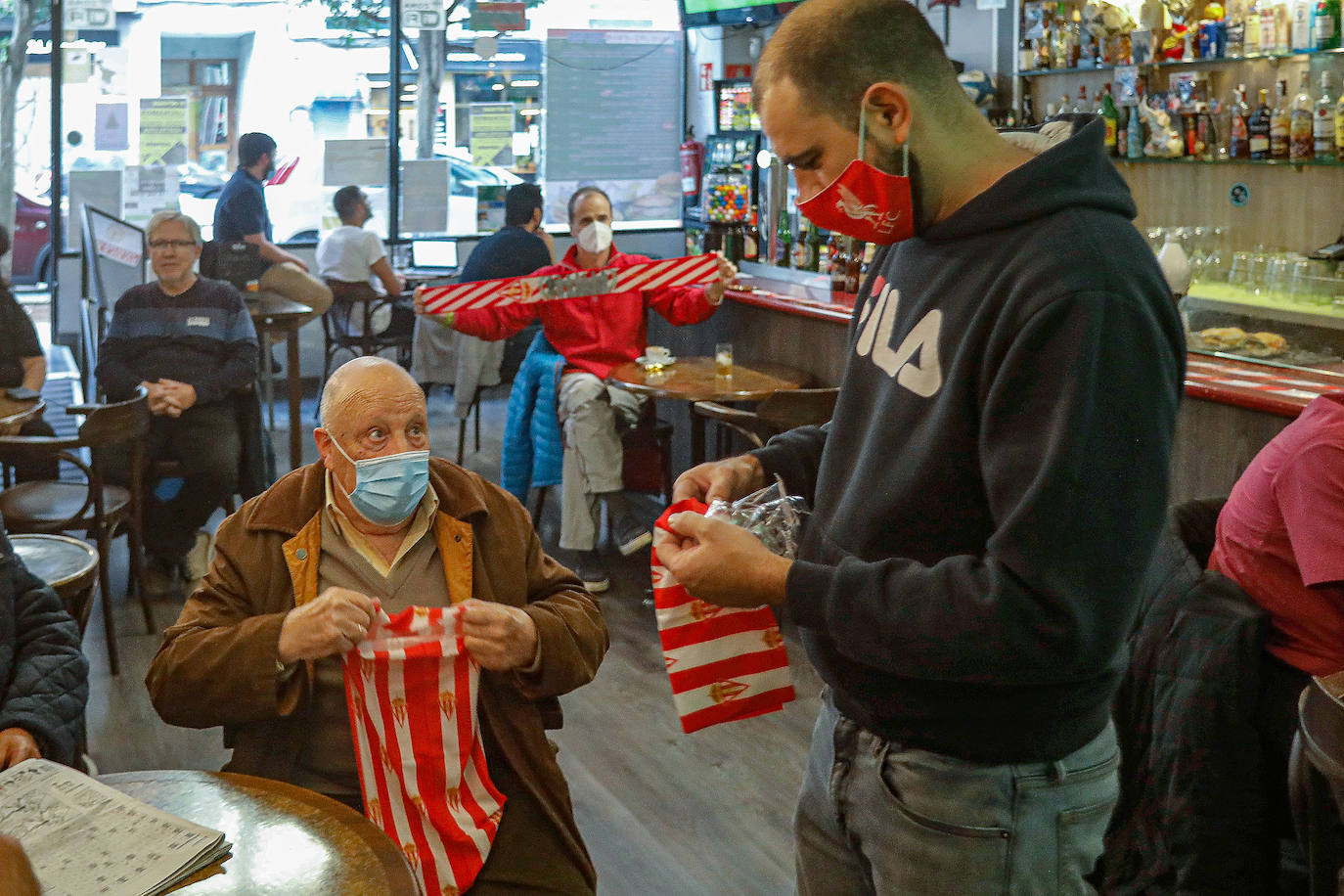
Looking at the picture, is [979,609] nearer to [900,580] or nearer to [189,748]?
[900,580]

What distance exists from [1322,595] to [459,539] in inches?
59.9

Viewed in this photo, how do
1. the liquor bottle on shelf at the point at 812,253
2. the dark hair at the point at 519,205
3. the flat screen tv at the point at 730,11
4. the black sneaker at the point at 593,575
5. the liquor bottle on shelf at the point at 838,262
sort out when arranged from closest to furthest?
the black sneaker at the point at 593,575 → the liquor bottle on shelf at the point at 838,262 → the liquor bottle on shelf at the point at 812,253 → the dark hair at the point at 519,205 → the flat screen tv at the point at 730,11

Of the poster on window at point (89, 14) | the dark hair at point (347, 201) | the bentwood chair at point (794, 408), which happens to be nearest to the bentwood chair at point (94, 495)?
the bentwood chair at point (794, 408)

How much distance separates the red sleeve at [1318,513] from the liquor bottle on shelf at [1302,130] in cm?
348

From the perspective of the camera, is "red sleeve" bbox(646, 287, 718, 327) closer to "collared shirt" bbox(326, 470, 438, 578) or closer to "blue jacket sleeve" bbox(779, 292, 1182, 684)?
"collared shirt" bbox(326, 470, 438, 578)

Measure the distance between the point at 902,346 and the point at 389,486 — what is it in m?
1.02

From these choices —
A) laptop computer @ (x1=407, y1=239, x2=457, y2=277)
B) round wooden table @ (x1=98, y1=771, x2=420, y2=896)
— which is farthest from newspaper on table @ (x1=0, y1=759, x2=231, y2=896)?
laptop computer @ (x1=407, y1=239, x2=457, y2=277)

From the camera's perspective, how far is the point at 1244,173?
5.93 meters

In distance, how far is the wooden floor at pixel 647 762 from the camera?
3252mm

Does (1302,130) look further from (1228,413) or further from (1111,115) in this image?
(1228,413)

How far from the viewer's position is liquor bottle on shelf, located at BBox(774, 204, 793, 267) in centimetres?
736

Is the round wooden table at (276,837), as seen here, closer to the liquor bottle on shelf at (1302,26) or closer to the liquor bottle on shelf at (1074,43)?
the liquor bottle on shelf at (1302,26)

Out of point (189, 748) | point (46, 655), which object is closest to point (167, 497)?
point (189, 748)

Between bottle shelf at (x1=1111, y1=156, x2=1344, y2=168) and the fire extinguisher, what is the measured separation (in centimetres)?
418
